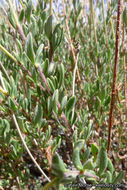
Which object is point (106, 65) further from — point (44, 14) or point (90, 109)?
point (44, 14)

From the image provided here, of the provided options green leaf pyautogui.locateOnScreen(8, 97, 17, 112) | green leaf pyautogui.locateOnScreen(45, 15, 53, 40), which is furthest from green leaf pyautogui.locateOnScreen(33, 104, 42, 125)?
green leaf pyautogui.locateOnScreen(45, 15, 53, 40)

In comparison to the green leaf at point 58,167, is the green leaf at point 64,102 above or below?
above

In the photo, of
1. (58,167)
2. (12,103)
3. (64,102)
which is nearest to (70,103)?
(64,102)

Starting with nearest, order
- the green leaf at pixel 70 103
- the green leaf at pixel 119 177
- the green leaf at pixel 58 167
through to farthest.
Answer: the green leaf at pixel 58 167 < the green leaf at pixel 119 177 < the green leaf at pixel 70 103

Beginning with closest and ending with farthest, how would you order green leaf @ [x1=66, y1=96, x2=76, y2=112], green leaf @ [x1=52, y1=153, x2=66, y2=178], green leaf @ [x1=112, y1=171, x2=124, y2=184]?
green leaf @ [x1=52, y1=153, x2=66, y2=178] → green leaf @ [x1=112, y1=171, x2=124, y2=184] → green leaf @ [x1=66, y1=96, x2=76, y2=112]

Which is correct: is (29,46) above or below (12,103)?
above

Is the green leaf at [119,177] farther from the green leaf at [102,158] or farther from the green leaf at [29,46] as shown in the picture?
the green leaf at [29,46]

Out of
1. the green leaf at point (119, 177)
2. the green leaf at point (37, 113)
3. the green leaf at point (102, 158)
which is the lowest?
the green leaf at point (119, 177)

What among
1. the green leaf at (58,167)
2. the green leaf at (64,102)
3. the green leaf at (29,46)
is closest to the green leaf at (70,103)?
the green leaf at (64,102)

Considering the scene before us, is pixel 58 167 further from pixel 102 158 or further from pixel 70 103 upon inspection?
pixel 70 103

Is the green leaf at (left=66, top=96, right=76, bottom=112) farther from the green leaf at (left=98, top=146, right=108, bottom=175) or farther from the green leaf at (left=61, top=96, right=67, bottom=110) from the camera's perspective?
the green leaf at (left=98, top=146, right=108, bottom=175)

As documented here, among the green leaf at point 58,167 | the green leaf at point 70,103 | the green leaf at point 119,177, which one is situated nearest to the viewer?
the green leaf at point 58,167

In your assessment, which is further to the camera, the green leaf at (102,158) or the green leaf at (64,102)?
the green leaf at (64,102)

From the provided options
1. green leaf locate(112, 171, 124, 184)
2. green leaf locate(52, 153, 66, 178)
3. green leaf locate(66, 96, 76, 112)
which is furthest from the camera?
green leaf locate(66, 96, 76, 112)
